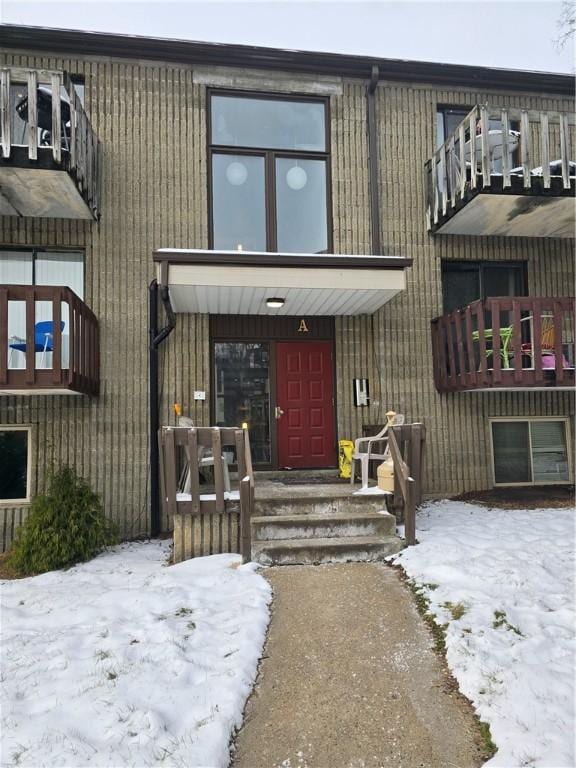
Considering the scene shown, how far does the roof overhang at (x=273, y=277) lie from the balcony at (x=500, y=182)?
1747 millimetres

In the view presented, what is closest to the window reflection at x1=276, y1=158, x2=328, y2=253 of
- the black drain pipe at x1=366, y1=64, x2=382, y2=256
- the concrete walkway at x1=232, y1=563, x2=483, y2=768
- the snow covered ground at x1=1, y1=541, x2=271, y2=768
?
the black drain pipe at x1=366, y1=64, x2=382, y2=256

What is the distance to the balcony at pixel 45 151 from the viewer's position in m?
6.07

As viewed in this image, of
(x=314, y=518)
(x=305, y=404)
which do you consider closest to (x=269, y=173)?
(x=305, y=404)

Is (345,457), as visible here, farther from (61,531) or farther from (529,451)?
(61,531)

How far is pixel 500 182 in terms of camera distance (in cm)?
702

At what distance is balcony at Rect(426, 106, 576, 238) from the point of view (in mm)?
6996

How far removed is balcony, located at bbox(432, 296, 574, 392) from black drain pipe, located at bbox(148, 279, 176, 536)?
428 centimetres

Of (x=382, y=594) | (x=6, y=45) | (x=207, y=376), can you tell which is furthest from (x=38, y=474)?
(x=6, y=45)

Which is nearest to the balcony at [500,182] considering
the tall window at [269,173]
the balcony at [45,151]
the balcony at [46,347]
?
the tall window at [269,173]

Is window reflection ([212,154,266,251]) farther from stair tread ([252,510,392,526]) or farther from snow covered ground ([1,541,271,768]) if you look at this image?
snow covered ground ([1,541,271,768])

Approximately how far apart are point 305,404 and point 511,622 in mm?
4858

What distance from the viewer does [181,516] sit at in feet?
16.9

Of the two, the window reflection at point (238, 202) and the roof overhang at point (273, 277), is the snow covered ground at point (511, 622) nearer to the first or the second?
the roof overhang at point (273, 277)

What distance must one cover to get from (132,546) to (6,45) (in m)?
7.42
